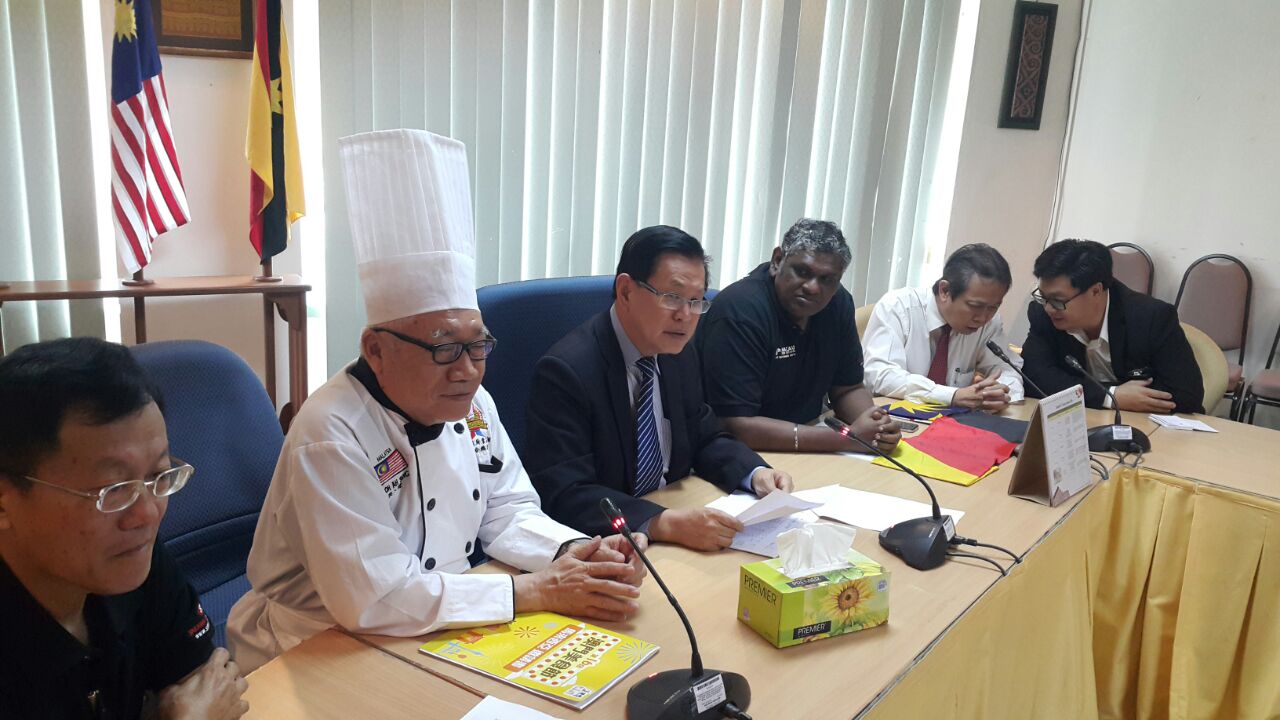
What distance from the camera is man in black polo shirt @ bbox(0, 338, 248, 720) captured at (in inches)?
32.9

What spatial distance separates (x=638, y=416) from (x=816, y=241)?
0.82 metres

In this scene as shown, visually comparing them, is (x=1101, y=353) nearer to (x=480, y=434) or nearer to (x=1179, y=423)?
(x=1179, y=423)

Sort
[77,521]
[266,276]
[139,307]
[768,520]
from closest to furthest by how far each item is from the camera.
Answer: [77,521]
[768,520]
[139,307]
[266,276]

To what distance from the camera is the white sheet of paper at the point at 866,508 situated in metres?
1.72

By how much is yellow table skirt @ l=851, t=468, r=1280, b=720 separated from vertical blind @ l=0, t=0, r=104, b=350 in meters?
2.73

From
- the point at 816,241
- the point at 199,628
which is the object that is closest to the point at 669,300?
the point at 816,241

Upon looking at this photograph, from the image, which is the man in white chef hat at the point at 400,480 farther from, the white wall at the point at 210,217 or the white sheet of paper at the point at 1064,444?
the white wall at the point at 210,217

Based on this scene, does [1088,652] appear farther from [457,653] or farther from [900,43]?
[900,43]

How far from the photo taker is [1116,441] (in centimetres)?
228

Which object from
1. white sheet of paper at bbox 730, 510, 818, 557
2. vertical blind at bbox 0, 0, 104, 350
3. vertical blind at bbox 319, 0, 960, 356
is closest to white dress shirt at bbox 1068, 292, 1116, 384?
vertical blind at bbox 319, 0, 960, 356

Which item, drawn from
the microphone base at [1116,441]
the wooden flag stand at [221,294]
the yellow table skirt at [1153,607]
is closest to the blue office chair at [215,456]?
the wooden flag stand at [221,294]

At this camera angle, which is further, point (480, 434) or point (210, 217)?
point (210, 217)

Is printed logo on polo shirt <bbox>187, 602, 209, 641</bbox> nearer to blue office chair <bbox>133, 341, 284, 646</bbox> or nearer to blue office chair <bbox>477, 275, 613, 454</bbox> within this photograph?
blue office chair <bbox>133, 341, 284, 646</bbox>

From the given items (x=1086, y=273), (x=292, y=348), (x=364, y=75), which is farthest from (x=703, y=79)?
(x=292, y=348)
